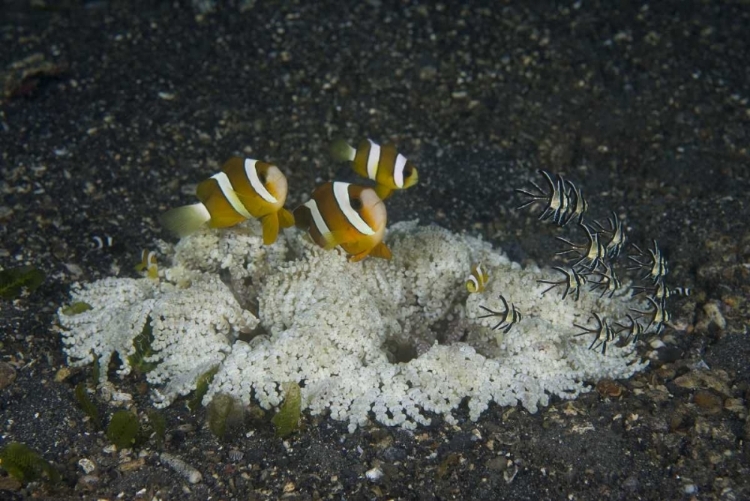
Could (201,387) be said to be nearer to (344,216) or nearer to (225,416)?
(225,416)

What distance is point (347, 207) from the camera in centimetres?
298

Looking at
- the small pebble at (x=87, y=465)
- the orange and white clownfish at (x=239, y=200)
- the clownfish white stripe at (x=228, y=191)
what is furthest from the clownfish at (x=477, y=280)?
the small pebble at (x=87, y=465)

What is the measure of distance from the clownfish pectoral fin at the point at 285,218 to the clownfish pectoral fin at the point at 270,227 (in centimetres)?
4

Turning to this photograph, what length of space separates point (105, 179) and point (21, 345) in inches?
63.3

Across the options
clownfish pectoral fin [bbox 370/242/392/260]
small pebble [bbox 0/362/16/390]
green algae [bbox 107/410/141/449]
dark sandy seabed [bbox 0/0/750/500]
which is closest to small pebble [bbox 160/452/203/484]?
dark sandy seabed [bbox 0/0/750/500]

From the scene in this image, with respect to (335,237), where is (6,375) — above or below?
below

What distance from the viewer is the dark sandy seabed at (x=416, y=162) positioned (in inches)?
113

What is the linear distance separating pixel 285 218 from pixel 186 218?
509mm

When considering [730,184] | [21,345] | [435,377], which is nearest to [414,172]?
[435,377]

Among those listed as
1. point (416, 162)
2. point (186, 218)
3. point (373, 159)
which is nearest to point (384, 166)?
point (373, 159)

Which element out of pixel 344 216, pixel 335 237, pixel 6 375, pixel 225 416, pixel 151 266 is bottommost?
pixel 225 416

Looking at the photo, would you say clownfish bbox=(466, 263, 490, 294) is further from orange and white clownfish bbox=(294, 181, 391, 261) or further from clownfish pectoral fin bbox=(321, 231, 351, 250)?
clownfish pectoral fin bbox=(321, 231, 351, 250)

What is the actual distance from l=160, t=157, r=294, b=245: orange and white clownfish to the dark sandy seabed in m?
0.94

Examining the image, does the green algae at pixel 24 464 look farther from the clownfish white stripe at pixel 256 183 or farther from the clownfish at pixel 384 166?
the clownfish at pixel 384 166
